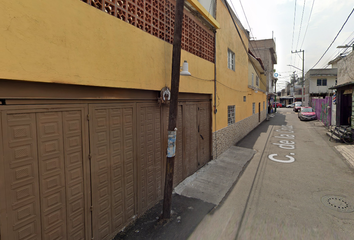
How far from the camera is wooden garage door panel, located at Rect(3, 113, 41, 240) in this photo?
230 centimetres

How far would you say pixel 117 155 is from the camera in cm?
374

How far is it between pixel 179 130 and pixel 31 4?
4.32 meters

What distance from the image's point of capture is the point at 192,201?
5113 mm

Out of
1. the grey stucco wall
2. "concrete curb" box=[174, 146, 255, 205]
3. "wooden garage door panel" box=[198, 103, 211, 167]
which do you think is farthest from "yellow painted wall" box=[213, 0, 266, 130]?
the grey stucco wall

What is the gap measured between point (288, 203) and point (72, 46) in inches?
231

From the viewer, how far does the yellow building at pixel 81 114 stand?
2330 millimetres

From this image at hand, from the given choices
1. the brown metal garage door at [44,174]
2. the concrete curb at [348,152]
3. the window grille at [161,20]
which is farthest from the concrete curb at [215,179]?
the window grille at [161,20]

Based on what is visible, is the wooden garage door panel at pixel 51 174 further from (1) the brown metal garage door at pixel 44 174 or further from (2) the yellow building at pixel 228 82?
(2) the yellow building at pixel 228 82

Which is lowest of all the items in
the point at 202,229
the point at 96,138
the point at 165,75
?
the point at 202,229

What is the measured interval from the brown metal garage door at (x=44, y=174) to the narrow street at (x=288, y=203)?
233 cm

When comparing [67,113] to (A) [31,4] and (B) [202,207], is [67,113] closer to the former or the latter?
(A) [31,4]

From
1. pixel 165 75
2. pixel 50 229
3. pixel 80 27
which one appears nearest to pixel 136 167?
pixel 50 229

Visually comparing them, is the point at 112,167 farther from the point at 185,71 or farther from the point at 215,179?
the point at 215,179

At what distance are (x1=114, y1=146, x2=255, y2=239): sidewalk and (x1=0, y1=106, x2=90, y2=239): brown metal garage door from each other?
1269mm
